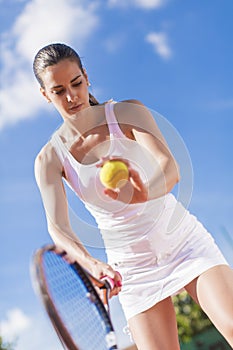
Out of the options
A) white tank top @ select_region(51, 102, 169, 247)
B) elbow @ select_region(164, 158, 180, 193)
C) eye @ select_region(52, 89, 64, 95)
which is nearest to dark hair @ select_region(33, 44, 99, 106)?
eye @ select_region(52, 89, 64, 95)

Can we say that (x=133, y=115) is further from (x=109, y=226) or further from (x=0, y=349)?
(x=0, y=349)

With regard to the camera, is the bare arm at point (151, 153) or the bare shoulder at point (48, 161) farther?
the bare shoulder at point (48, 161)

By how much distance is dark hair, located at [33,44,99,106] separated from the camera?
A: 132 inches

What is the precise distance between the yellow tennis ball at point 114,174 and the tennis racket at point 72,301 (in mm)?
396

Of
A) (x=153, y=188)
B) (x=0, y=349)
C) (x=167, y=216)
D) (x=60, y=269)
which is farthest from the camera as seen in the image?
(x=0, y=349)

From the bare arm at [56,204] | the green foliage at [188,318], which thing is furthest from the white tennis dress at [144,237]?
the green foliage at [188,318]

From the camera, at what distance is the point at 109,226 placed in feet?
10.8

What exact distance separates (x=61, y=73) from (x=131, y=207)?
679 mm

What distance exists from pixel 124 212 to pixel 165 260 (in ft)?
0.91

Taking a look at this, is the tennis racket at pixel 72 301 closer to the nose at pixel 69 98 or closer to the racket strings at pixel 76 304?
the racket strings at pixel 76 304

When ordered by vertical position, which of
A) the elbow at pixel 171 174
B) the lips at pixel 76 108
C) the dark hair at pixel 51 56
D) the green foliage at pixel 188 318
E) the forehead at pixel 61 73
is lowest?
the elbow at pixel 171 174

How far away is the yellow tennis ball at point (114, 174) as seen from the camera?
9.76 feet

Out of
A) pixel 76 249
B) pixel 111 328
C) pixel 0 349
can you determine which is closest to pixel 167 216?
pixel 76 249

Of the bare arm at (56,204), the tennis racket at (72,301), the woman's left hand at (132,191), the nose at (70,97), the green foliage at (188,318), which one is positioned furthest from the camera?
the green foliage at (188,318)
